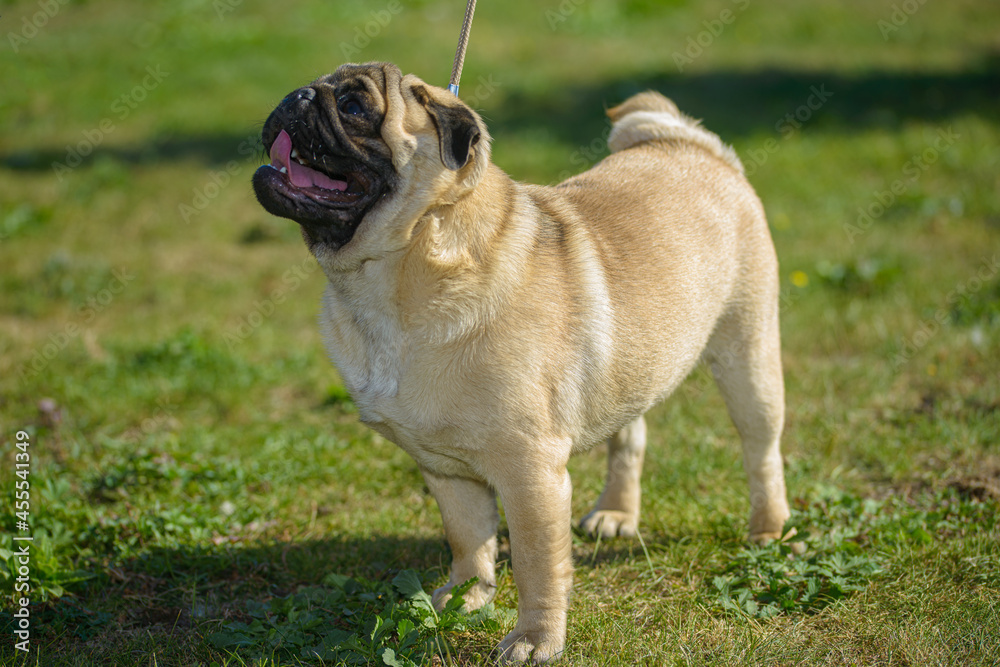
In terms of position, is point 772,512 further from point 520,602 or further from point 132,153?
point 132,153

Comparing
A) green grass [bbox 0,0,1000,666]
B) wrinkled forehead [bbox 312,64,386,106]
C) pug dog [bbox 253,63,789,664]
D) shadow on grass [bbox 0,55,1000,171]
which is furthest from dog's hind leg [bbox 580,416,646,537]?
shadow on grass [bbox 0,55,1000,171]

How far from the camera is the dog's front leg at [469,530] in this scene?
10.7ft

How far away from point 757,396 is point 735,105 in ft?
27.1

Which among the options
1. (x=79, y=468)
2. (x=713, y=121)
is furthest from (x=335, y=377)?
(x=713, y=121)

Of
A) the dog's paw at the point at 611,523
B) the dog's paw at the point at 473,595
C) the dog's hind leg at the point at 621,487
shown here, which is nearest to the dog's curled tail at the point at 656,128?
the dog's hind leg at the point at 621,487

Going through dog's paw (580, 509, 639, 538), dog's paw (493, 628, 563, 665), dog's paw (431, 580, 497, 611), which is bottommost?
dog's paw (580, 509, 639, 538)

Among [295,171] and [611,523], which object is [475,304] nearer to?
[295,171]

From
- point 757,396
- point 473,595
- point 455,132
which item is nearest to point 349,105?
point 455,132

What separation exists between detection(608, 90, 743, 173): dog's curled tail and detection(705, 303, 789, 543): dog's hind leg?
812 millimetres

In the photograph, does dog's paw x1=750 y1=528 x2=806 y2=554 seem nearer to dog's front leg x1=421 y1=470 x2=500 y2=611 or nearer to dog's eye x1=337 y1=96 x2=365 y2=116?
dog's front leg x1=421 y1=470 x2=500 y2=611

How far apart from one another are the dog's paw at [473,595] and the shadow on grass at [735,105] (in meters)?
7.04

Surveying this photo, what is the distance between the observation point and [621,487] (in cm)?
395

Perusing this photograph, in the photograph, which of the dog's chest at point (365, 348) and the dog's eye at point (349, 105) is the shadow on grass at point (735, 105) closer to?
the dog's eye at point (349, 105)

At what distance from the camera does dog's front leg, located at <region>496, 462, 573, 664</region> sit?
110 inches
